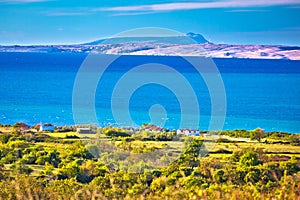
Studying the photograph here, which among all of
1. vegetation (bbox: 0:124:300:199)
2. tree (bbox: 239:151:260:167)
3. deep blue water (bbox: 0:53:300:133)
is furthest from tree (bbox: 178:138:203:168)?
deep blue water (bbox: 0:53:300:133)

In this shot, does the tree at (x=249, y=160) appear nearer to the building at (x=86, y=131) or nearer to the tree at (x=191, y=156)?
the tree at (x=191, y=156)

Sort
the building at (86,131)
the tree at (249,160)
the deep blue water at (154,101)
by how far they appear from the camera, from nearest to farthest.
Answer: the tree at (249,160)
the building at (86,131)
the deep blue water at (154,101)

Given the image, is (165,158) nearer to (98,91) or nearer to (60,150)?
(60,150)

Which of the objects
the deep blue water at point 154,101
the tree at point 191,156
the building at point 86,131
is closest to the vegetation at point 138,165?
the tree at point 191,156

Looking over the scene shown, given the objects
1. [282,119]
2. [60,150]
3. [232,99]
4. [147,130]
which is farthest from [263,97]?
[60,150]

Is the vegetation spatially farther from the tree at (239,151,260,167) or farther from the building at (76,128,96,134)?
the building at (76,128,96,134)

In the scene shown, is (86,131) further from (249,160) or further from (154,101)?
(154,101)

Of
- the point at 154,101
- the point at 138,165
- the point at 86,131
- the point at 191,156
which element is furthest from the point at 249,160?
the point at 154,101

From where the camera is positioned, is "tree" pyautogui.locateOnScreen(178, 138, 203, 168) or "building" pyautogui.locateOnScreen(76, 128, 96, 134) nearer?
"tree" pyautogui.locateOnScreen(178, 138, 203, 168)
